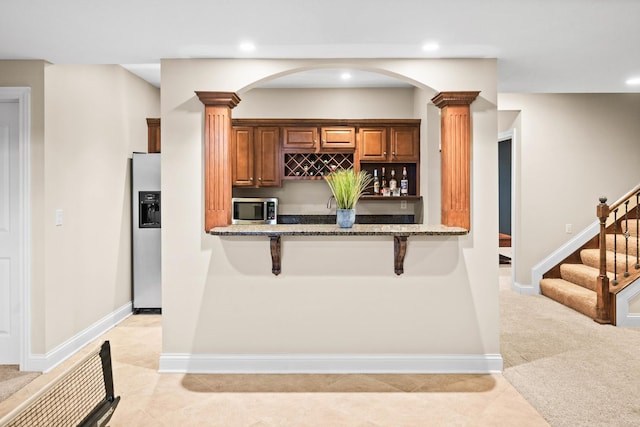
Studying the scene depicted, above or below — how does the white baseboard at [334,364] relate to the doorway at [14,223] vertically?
below

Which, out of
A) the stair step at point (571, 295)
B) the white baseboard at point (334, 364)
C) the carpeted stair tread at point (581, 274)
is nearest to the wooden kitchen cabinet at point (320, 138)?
the white baseboard at point (334, 364)

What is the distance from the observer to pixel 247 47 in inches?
126

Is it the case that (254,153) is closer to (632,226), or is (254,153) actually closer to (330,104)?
(330,104)

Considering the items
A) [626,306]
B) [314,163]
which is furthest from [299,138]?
[626,306]

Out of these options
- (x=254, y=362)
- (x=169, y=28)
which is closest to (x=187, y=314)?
(x=254, y=362)

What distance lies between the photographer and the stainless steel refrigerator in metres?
5.02

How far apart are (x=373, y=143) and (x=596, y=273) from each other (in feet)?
10.0

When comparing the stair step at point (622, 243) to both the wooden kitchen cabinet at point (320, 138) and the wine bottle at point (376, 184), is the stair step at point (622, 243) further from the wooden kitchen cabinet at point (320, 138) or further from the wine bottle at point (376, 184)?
the wooden kitchen cabinet at point (320, 138)

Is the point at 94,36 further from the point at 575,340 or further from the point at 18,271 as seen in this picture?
the point at 575,340

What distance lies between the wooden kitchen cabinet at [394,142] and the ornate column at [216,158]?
2.55 meters

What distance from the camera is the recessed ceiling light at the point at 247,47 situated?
3.14 m

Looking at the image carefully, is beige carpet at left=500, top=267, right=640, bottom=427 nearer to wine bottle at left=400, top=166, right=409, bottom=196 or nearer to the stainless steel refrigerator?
wine bottle at left=400, top=166, right=409, bottom=196

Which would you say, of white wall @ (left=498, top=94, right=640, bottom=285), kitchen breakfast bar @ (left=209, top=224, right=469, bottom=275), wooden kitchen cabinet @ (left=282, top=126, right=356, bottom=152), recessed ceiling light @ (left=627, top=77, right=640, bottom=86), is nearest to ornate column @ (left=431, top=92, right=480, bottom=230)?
kitchen breakfast bar @ (left=209, top=224, right=469, bottom=275)

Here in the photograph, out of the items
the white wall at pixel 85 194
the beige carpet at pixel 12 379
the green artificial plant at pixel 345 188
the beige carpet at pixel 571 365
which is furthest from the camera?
the white wall at pixel 85 194
